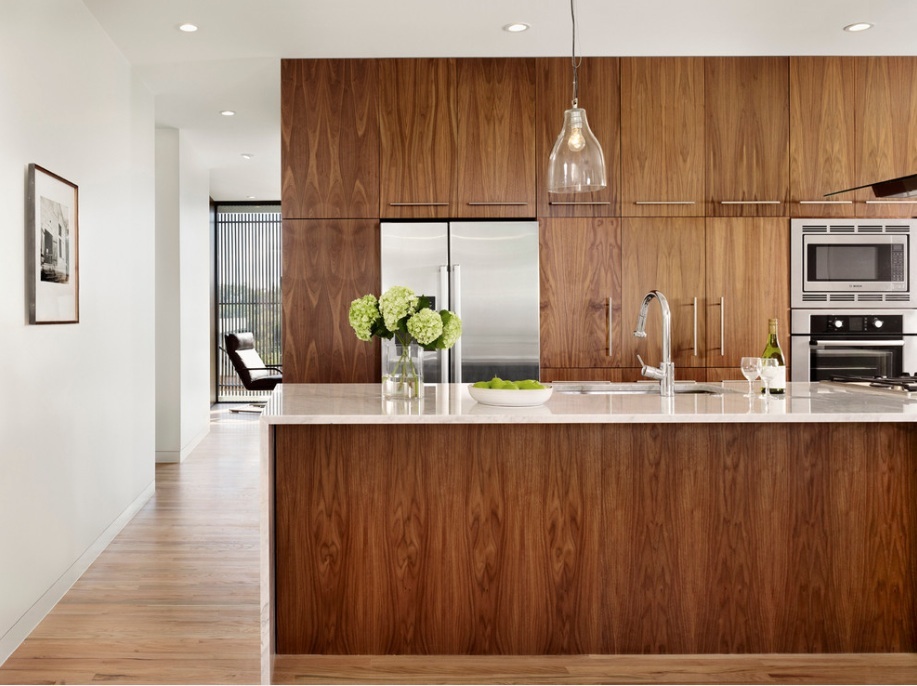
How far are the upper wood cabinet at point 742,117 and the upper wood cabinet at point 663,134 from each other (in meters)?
0.06

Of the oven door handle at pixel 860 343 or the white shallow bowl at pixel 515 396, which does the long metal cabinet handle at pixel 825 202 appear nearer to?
the oven door handle at pixel 860 343

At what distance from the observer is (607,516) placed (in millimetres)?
2486

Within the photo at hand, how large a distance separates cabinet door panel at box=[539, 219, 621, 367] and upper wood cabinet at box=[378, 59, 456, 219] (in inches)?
25.4

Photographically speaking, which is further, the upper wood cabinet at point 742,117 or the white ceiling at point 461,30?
the upper wood cabinet at point 742,117

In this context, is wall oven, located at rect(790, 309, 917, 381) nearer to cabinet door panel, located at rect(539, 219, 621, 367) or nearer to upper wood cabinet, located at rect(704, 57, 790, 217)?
upper wood cabinet, located at rect(704, 57, 790, 217)

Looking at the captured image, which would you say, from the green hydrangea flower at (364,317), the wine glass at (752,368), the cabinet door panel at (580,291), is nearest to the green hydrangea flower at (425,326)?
the green hydrangea flower at (364,317)

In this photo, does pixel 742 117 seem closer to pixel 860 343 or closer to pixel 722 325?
pixel 722 325

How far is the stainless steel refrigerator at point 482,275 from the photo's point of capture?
4.16 metres

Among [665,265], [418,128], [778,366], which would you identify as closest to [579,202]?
[665,265]

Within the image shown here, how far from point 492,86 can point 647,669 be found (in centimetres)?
301

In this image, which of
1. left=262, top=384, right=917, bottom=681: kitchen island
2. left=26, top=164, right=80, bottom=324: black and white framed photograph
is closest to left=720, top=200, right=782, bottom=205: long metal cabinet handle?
left=262, top=384, right=917, bottom=681: kitchen island

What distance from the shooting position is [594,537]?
249 centimetres

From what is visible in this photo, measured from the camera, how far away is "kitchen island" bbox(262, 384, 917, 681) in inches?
97.1

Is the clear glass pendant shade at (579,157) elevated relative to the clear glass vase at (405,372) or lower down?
elevated
